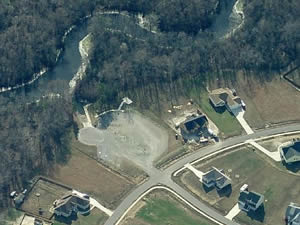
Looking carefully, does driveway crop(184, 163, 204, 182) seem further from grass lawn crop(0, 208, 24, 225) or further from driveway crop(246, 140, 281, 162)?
grass lawn crop(0, 208, 24, 225)

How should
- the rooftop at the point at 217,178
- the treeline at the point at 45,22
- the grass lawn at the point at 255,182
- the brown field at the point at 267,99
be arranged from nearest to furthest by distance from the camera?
the grass lawn at the point at 255,182 < the rooftop at the point at 217,178 < the brown field at the point at 267,99 < the treeline at the point at 45,22

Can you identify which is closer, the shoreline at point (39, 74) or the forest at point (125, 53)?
the forest at point (125, 53)

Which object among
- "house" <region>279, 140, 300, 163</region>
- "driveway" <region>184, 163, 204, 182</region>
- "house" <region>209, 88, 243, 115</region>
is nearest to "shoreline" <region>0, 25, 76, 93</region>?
"house" <region>209, 88, 243, 115</region>

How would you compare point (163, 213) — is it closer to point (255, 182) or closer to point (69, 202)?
point (69, 202)

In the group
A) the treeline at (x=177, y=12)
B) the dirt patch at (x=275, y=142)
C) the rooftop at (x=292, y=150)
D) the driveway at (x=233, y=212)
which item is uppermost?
the treeline at (x=177, y=12)

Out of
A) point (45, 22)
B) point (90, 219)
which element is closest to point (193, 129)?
point (90, 219)

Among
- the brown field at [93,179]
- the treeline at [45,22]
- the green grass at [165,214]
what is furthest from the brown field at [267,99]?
the brown field at [93,179]

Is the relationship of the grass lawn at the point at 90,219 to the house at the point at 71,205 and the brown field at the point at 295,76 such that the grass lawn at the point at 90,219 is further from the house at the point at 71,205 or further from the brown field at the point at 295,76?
the brown field at the point at 295,76
